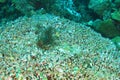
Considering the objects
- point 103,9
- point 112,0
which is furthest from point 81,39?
point 112,0

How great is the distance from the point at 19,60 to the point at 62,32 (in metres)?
2.33

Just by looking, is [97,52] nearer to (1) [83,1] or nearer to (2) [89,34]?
(2) [89,34]

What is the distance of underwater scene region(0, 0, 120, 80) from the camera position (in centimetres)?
495

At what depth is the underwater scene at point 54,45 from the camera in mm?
4945

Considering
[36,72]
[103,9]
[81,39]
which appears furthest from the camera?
[103,9]

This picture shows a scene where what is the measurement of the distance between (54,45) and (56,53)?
20.2 inches

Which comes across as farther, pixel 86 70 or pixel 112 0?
pixel 112 0

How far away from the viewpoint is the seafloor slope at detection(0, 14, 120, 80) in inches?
192

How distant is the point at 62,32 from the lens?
7.09m

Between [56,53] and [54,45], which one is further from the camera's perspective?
[54,45]

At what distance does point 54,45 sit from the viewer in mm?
6234

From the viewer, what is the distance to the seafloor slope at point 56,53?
16.0ft

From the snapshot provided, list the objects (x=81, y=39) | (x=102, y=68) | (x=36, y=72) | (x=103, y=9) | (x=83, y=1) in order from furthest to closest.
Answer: (x=83, y=1), (x=103, y=9), (x=81, y=39), (x=102, y=68), (x=36, y=72)

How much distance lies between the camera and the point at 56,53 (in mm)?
5758
